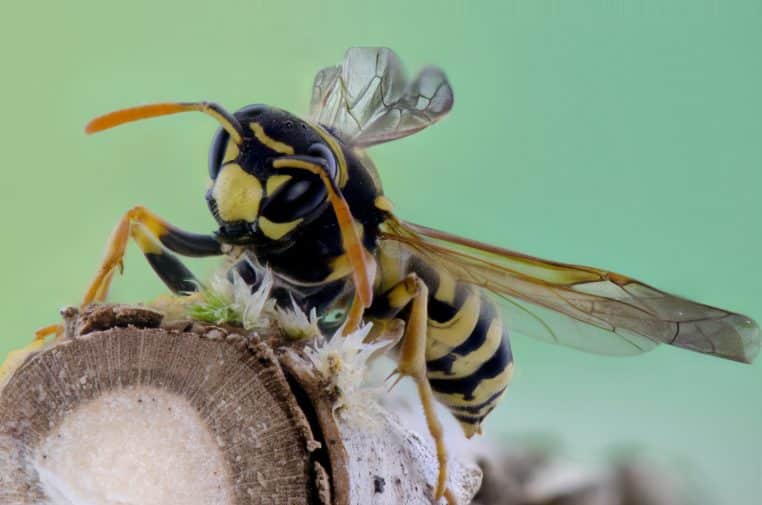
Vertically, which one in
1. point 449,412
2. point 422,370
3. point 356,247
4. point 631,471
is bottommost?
point 631,471

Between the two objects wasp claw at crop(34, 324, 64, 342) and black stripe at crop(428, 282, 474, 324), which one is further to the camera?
black stripe at crop(428, 282, 474, 324)

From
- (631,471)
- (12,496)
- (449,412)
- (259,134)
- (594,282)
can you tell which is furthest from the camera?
(631,471)

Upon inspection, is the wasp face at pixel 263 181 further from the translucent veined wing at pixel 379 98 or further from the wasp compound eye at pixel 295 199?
the translucent veined wing at pixel 379 98

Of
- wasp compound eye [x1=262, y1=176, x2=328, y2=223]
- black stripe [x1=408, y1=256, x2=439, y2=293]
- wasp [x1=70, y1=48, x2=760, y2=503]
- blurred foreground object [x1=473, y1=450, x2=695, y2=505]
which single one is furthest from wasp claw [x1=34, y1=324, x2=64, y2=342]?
blurred foreground object [x1=473, y1=450, x2=695, y2=505]

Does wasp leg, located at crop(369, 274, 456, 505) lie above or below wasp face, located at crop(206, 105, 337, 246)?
below

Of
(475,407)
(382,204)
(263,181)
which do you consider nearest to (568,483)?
(475,407)

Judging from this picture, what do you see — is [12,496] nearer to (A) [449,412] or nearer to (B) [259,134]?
(B) [259,134]

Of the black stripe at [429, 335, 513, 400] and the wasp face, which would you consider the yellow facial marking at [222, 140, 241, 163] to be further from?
the black stripe at [429, 335, 513, 400]

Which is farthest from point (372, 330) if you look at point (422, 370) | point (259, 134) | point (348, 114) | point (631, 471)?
point (631, 471)
